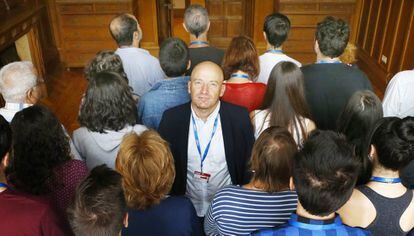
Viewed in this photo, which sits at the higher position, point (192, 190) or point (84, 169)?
point (84, 169)

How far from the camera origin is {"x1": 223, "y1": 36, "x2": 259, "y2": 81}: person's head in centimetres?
242

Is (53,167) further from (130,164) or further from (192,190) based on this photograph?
(192,190)

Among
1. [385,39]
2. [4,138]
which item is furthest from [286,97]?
[385,39]

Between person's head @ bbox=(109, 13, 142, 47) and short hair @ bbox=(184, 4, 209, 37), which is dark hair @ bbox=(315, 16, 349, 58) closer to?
short hair @ bbox=(184, 4, 209, 37)

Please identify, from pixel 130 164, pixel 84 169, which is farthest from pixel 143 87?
pixel 130 164

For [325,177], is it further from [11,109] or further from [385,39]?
[385,39]

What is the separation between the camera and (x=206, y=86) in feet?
6.56

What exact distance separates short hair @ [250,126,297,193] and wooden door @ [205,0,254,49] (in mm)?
5018

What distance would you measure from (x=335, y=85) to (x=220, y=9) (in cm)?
417

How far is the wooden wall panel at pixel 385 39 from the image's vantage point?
4.51 metres

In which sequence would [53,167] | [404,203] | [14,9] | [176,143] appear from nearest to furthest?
[404,203]
[53,167]
[176,143]
[14,9]

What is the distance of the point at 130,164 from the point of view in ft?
4.69

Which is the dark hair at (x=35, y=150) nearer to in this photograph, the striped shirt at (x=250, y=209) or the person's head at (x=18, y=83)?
the person's head at (x=18, y=83)

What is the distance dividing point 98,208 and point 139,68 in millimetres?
1864
